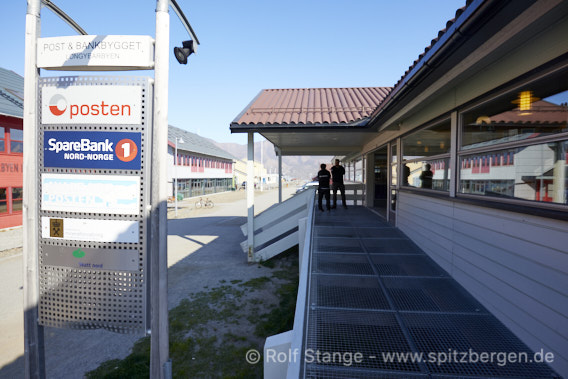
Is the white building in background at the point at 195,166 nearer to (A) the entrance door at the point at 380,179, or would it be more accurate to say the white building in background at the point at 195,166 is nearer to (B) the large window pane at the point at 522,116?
(A) the entrance door at the point at 380,179

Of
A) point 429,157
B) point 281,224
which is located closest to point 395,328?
point 429,157

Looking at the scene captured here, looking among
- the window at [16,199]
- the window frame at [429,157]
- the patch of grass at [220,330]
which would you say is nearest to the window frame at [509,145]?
the window frame at [429,157]

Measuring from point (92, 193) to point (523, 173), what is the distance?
422 centimetres

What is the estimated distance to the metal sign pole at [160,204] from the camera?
7.91ft

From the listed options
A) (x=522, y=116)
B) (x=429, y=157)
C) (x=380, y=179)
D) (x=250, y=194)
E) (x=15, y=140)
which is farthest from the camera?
(x=15, y=140)

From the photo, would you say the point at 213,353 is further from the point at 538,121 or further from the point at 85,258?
the point at 538,121

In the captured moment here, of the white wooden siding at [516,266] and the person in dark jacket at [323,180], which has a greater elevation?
the person in dark jacket at [323,180]

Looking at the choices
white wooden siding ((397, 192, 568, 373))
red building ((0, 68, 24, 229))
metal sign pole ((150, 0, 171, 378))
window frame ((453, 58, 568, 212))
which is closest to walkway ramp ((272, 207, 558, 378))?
white wooden siding ((397, 192, 568, 373))

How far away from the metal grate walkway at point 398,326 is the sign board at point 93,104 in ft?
8.82

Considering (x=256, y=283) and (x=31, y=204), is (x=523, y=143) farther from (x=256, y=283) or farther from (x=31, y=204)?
(x=256, y=283)

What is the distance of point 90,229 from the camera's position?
254 cm

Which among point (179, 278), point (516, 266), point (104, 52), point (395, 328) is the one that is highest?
point (104, 52)

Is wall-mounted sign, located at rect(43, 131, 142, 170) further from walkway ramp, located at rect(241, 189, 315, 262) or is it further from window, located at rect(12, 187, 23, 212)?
window, located at rect(12, 187, 23, 212)

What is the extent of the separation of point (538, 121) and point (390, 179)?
577 centimetres
